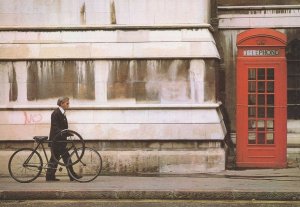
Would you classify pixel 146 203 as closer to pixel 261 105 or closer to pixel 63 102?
pixel 63 102

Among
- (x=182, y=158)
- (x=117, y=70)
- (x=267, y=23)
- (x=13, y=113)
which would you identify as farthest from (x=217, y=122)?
(x=13, y=113)

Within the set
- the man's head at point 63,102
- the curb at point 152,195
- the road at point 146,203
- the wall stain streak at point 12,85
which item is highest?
the wall stain streak at point 12,85

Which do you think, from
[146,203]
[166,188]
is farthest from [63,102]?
[146,203]

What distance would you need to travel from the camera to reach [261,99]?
13758 mm

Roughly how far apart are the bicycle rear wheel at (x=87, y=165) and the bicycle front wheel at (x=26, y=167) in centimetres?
68

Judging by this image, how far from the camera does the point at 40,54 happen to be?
13602mm

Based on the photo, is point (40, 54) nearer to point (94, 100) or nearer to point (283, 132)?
point (94, 100)

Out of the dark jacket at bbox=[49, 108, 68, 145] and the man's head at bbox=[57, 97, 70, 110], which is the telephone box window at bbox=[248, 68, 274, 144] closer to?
the man's head at bbox=[57, 97, 70, 110]

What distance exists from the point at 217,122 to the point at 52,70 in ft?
11.9

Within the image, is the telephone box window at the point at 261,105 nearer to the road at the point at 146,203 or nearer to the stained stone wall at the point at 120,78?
the stained stone wall at the point at 120,78

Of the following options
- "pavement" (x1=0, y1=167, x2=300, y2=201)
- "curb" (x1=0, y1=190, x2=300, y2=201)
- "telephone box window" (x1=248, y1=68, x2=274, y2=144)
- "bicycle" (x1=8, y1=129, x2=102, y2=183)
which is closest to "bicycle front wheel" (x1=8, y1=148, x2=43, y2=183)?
"bicycle" (x1=8, y1=129, x2=102, y2=183)

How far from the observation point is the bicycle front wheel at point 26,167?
12287mm

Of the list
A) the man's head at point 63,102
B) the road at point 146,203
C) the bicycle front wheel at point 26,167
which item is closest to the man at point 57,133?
the man's head at point 63,102

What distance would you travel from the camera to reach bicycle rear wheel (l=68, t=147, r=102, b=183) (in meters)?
12.1
